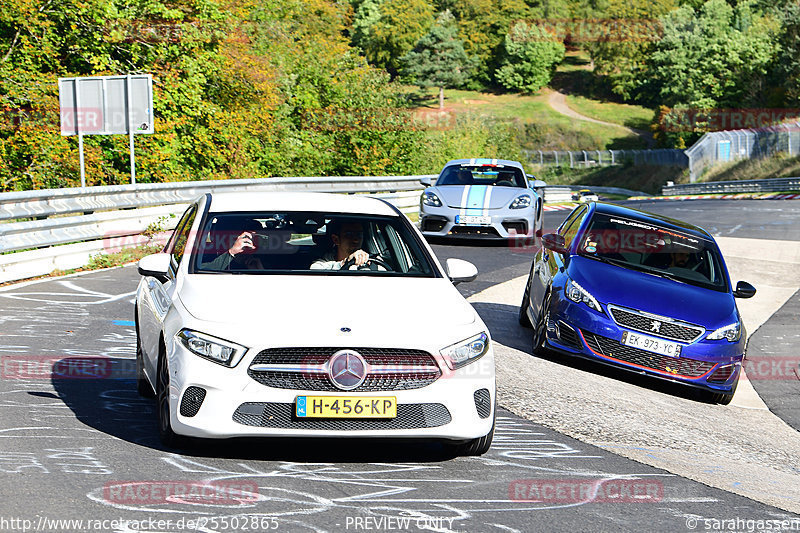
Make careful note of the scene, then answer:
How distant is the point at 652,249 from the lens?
37.0 ft

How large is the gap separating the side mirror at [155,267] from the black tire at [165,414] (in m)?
0.78

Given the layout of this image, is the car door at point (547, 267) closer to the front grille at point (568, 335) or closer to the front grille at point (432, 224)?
the front grille at point (568, 335)

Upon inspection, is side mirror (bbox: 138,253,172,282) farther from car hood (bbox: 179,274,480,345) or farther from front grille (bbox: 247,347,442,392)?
front grille (bbox: 247,347,442,392)

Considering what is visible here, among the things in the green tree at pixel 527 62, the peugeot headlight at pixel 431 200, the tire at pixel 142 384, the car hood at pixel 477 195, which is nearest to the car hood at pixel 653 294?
the tire at pixel 142 384

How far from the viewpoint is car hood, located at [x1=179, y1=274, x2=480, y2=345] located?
5.79 meters

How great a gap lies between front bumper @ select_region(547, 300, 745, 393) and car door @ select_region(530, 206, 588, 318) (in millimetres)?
866

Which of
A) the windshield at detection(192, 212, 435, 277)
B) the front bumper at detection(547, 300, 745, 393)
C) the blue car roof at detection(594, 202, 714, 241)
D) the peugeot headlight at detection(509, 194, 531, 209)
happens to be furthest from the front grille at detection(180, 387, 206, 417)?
the peugeot headlight at detection(509, 194, 531, 209)

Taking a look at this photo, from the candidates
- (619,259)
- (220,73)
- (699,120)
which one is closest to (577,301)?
(619,259)

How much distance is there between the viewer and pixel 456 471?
5953mm

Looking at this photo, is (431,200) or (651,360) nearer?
(651,360)

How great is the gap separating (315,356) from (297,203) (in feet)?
6.82

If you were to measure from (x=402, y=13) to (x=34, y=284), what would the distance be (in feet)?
478

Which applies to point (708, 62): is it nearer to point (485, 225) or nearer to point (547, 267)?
point (485, 225)

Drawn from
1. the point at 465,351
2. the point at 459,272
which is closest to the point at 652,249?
the point at 459,272
